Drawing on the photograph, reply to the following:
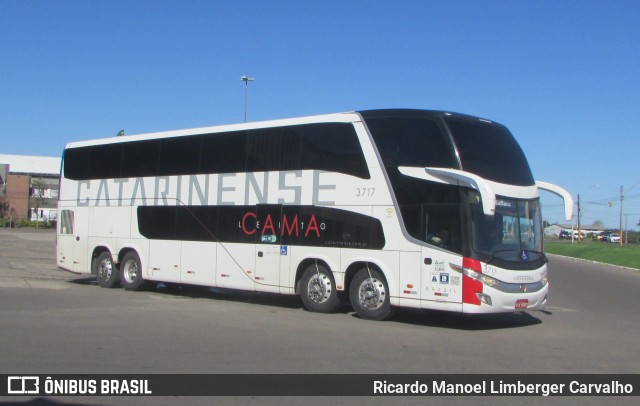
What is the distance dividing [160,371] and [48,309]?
6.68 metres

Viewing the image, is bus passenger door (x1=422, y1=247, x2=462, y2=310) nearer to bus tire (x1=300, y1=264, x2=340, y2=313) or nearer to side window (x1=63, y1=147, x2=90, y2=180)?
bus tire (x1=300, y1=264, x2=340, y2=313)

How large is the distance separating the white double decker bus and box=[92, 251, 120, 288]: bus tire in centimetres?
56

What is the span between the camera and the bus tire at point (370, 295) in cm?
1316

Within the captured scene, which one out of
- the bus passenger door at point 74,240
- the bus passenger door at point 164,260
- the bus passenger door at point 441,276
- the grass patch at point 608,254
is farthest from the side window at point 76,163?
the grass patch at point 608,254

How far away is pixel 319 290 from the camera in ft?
46.4

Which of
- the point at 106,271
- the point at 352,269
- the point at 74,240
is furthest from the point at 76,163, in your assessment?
the point at 352,269

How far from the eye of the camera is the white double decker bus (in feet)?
40.1

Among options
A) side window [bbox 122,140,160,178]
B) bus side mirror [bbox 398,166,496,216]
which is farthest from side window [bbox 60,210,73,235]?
bus side mirror [bbox 398,166,496,216]

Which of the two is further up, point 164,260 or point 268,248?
point 268,248

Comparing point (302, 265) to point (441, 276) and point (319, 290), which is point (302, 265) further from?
point (441, 276)

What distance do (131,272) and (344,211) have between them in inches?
292

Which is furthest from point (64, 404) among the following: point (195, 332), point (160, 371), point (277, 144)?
point (277, 144)

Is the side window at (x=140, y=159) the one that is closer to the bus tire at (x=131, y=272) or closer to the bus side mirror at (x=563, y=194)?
the bus tire at (x=131, y=272)

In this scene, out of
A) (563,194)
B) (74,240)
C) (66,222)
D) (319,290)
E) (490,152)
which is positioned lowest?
(319,290)
